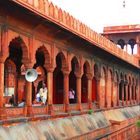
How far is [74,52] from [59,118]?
359 centimetres

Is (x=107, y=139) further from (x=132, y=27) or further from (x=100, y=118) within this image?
(x=132, y=27)

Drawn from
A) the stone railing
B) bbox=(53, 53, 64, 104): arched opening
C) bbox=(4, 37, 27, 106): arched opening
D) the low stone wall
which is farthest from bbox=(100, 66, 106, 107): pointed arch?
bbox=(4, 37, 27, 106): arched opening

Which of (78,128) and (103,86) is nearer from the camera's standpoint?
(78,128)

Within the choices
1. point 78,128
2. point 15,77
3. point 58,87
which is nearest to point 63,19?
point 78,128

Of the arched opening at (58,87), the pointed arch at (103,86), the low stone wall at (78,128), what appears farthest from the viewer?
the pointed arch at (103,86)

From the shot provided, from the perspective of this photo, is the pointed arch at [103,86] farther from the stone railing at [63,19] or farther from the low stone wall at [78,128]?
the stone railing at [63,19]

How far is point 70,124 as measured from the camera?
15.3m

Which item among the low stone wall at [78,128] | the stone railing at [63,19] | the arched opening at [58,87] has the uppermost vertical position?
the stone railing at [63,19]

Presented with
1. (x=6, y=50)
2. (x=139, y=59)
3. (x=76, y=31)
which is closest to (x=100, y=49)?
(x=76, y=31)

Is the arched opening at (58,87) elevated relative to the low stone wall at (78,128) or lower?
elevated

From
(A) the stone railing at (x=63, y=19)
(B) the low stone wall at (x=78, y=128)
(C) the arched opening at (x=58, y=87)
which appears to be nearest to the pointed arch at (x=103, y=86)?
(B) the low stone wall at (x=78, y=128)

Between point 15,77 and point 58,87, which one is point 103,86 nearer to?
point 58,87

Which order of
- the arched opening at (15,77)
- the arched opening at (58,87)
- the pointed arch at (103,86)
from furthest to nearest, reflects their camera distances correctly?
1. the pointed arch at (103,86)
2. the arched opening at (58,87)
3. the arched opening at (15,77)

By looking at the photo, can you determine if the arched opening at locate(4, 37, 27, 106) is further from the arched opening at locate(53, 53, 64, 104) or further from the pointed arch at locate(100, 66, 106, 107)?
the pointed arch at locate(100, 66, 106, 107)
